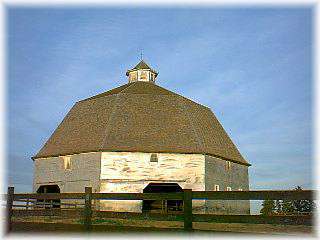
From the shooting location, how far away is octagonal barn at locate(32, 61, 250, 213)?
25047 millimetres

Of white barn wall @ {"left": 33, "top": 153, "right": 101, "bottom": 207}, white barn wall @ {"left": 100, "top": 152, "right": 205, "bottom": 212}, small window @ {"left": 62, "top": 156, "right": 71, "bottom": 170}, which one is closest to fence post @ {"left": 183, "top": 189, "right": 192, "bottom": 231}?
white barn wall @ {"left": 100, "top": 152, "right": 205, "bottom": 212}

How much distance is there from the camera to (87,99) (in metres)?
32.3

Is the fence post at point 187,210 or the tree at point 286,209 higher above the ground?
the fence post at point 187,210

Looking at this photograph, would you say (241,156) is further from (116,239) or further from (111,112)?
(116,239)

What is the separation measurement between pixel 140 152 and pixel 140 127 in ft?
8.69

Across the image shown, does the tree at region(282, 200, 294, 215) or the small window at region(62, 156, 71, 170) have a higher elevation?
the small window at region(62, 156, 71, 170)

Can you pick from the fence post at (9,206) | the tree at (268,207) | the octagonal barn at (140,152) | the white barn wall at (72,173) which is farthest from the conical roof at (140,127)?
the fence post at (9,206)

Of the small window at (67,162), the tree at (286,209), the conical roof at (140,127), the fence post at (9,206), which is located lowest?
the tree at (286,209)

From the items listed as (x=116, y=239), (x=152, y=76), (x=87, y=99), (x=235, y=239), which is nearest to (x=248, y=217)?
(x=235, y=239)

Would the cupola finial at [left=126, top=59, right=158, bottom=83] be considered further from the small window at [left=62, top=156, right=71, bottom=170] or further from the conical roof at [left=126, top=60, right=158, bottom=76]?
the small window at [left=62, top=156, right=71, bottom=170]

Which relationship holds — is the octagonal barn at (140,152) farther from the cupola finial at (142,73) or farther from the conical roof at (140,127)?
the cupola finial at (142,73)

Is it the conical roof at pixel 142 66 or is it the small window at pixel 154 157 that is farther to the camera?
the conical roof at pixel 142 66

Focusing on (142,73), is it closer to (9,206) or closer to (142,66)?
(142,66)

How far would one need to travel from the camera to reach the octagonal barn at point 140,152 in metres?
25.0
